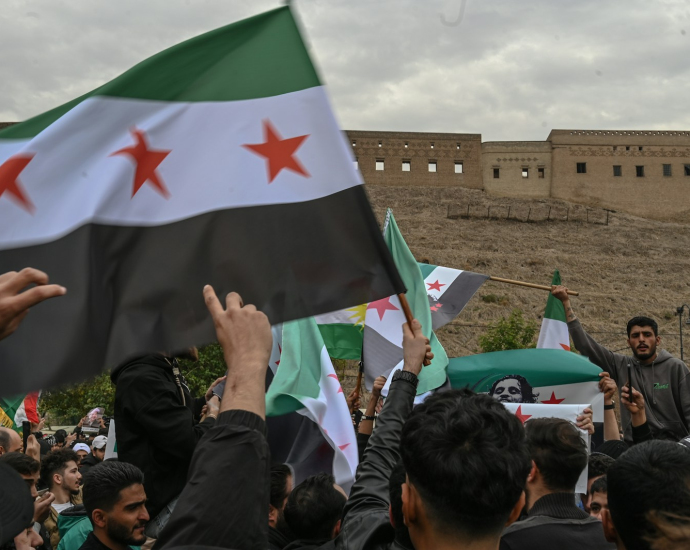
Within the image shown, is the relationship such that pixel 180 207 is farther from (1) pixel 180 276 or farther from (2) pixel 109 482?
(2) pixel 109 482

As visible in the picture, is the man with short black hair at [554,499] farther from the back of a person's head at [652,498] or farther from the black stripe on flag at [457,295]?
the black stripe on flag at [457,295]

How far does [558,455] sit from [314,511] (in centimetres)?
105

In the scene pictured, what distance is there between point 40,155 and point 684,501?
2441 mm

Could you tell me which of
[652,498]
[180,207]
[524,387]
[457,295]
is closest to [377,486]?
[652,498]

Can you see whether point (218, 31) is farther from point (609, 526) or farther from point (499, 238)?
point (499, 238)

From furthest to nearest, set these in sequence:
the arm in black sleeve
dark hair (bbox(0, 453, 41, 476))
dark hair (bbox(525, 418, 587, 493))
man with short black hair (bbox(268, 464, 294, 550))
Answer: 1. dark hair (bbox(0, 453, 41, 476))
2. man with short black hair (bbox(268, 464, 294, 550))
3. dark hair (bbox(525, 418, 587, 493))
4. the arm in black sleeve

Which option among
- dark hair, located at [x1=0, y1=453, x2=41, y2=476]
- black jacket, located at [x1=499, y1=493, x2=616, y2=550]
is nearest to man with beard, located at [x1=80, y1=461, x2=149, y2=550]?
dark hair, located at [x1=0, y1=453, x2=41, y2=476]

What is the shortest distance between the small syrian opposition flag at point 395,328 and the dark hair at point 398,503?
326 cm

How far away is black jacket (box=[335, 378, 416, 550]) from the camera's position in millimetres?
2145

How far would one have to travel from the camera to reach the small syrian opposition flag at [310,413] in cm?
470

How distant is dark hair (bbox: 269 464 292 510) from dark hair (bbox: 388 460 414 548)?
1.50 metres

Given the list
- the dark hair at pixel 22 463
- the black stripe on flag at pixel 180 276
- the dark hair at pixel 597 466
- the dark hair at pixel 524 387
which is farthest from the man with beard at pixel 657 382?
the dark hair at pixel 22 463

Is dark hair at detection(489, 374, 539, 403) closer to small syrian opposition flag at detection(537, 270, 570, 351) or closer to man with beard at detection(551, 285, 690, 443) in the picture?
man with beard at detection(551, 285, 690, 443)

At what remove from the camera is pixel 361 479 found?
2.44 m
